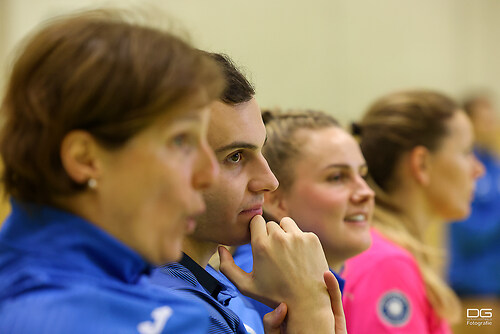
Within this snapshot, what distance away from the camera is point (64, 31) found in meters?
0.62

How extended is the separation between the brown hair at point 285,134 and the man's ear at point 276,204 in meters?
0.03

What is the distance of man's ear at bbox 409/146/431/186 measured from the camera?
6.53ft

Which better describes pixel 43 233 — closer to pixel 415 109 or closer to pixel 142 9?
pixel 142 9

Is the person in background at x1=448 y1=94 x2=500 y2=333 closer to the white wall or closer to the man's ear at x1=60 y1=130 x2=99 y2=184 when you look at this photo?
the white wall

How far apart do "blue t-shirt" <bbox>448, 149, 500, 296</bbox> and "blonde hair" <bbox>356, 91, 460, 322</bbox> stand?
169cm

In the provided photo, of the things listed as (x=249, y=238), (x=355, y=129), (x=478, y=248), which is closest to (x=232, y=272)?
(x=249, y=238)

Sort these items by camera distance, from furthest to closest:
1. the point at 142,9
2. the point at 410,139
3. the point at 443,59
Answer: the point at 443,59
the point at 410,139
the point at 142,9

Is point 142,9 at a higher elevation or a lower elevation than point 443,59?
higher

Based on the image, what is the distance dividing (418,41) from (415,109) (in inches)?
112

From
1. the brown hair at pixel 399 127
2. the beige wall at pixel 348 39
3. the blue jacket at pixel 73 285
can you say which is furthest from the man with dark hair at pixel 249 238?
the beige wall at pixel 348 39

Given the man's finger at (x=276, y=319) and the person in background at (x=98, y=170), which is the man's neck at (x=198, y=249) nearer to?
the man's finger at (x=276, y=319)

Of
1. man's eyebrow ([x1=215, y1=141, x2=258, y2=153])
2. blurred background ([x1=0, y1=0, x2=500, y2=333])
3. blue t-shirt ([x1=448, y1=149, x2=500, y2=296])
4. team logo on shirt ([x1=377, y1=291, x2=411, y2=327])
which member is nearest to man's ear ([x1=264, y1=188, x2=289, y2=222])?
man's eyebrow ([x1=215, y1=141, x2=258, y2=153])

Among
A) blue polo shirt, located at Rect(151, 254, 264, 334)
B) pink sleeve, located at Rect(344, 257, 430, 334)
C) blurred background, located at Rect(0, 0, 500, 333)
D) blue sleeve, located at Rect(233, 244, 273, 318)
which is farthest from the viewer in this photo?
blurred background, located at Rect(0, 0, 500, 333)

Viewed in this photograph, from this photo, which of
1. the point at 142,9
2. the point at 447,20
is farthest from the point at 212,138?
the point at 447,20
